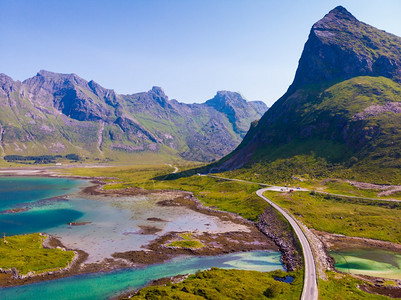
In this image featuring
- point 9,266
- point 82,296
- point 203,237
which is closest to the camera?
point 82,296

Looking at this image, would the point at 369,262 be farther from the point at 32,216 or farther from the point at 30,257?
the point at 32,216

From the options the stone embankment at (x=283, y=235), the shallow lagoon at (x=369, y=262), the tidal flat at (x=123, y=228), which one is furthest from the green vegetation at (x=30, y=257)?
the shallow lagoon at (x=369, y=262)

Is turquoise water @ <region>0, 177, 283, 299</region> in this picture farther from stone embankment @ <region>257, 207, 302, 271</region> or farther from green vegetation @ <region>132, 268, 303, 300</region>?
green vegetation @ <region>132, 268, 303, 300</region>

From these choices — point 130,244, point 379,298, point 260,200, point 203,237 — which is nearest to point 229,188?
point 260,200

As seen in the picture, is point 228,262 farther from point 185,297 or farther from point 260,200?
point 260,200

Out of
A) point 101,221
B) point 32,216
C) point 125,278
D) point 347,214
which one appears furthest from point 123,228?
Answer: point 347,214

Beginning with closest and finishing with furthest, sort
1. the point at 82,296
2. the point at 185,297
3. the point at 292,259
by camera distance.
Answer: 1. the point at 185,297
2. the point at 82,296
3. the point at 292,259

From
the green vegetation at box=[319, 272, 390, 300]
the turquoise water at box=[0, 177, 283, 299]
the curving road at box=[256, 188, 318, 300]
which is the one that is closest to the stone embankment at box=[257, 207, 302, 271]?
the curving road at box=[256, 188, 318, 300]
